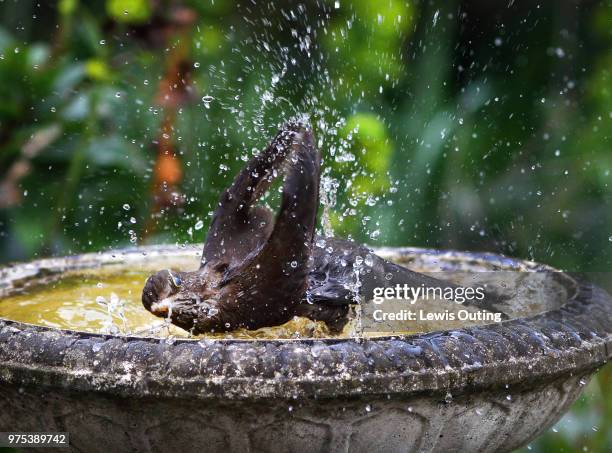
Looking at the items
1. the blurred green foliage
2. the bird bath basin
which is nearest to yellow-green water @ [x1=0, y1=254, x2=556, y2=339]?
the bird bath basin

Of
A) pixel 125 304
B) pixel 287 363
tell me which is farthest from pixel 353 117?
pixel 287 363

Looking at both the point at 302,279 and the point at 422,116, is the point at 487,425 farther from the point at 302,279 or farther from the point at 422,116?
the point at 422,116

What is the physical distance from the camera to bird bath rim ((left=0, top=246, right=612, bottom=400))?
3.86 ft

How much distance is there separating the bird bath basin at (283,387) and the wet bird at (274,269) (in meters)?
0.19

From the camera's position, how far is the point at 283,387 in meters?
1.17

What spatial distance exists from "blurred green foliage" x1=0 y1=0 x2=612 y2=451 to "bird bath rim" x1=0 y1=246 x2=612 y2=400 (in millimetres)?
2278

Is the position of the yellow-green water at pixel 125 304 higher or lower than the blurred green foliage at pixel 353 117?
lower

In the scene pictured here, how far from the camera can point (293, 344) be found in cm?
123

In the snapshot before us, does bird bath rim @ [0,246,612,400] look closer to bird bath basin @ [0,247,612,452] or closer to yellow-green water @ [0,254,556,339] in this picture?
bird bath basin @ [0,247,612,452]

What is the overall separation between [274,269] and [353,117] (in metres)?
2.28

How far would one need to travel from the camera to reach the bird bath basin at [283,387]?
1.19m

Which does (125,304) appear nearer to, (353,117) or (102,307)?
(102,307)

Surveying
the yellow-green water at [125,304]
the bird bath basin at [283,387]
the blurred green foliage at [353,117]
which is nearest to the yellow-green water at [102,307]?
the yellow-green water at [125,304]

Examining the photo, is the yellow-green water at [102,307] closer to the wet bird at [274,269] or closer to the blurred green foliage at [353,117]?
the wet bird at [274,269]
